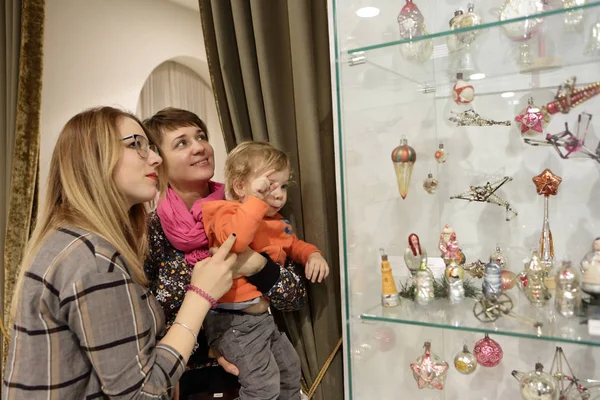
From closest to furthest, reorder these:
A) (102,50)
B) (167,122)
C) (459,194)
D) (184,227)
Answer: (459,194)
(184,227)
(167,122)
(102,50)

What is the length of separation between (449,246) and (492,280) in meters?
0.13

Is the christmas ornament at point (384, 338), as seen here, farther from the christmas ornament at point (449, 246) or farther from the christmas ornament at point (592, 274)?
the christmas ornament at point (592, 274)

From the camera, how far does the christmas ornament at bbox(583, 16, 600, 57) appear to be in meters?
0.90

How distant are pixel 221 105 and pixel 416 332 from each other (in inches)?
39.9

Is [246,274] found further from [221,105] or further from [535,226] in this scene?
[535,226]

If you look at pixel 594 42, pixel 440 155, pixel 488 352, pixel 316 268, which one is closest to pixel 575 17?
pixel 594 42

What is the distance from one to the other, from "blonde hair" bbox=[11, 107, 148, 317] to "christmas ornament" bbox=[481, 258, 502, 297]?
83 centimetres

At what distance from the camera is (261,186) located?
1311 mm

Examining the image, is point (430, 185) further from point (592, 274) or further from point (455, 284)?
point (592, 274)

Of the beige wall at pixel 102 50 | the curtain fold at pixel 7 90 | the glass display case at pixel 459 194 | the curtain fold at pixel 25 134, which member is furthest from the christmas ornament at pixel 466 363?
the beige wall at pixel 102 50

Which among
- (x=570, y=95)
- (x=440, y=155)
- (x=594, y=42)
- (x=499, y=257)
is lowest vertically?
(x=499, y=257)

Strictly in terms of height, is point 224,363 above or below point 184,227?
below

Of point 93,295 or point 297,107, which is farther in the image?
point 297,107

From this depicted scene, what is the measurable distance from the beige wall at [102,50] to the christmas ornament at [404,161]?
7.86ft
